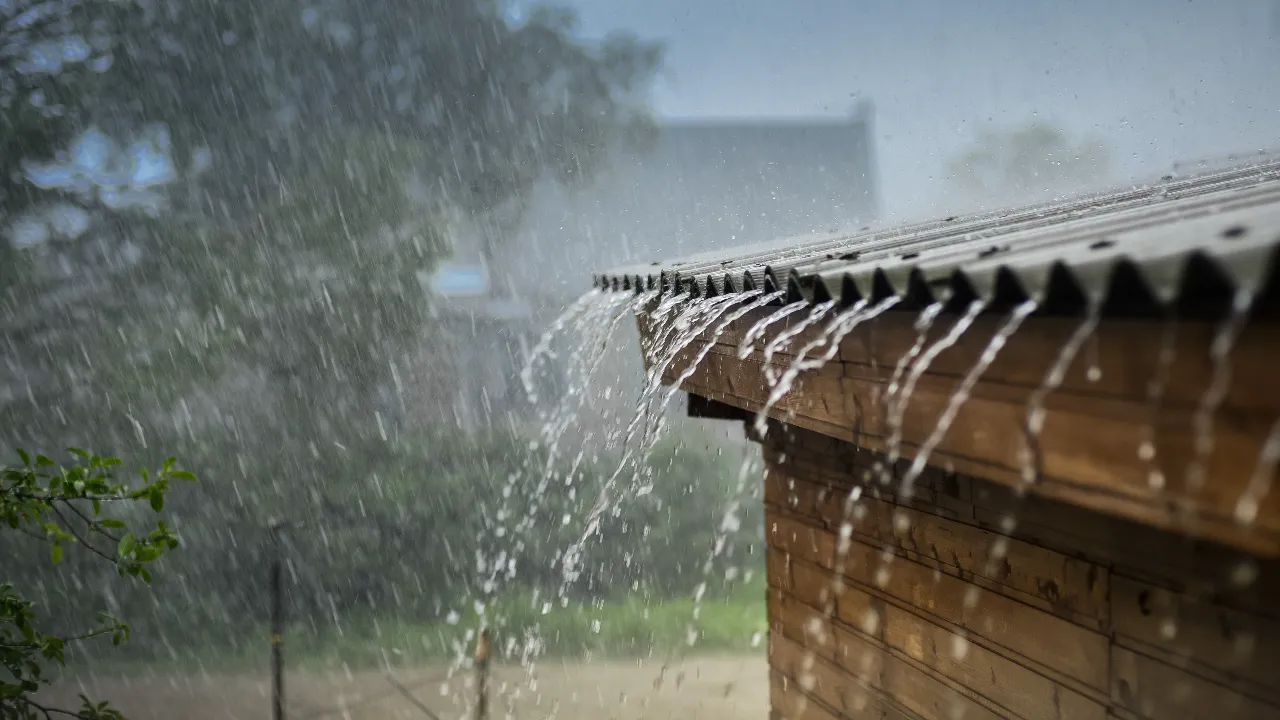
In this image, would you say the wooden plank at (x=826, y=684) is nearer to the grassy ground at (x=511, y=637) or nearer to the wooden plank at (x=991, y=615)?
the wooden plank at (x=991, y=615)

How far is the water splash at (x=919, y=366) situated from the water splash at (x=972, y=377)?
44mm

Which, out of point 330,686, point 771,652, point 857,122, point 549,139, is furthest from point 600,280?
point 857,122

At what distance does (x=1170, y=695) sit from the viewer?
5.23ft

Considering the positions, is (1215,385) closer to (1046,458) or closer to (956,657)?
(1046,458)

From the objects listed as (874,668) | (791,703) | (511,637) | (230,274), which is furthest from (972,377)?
(230,274)

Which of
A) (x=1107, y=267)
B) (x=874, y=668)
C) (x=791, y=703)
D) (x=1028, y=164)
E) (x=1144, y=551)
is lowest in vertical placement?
(x=791, y=703)

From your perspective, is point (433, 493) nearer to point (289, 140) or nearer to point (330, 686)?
point (330, 686)

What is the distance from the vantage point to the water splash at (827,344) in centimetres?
157

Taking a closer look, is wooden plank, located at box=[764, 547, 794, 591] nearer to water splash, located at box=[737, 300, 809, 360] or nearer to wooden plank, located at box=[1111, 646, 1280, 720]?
water splash, located at box=[737, 300, 809, 360]

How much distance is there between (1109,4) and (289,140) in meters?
33.4

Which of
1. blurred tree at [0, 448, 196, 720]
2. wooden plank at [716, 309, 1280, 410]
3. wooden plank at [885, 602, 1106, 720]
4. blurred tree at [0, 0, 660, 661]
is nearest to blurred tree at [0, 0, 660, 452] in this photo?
blurred tree at [0, 0, 660, 661]

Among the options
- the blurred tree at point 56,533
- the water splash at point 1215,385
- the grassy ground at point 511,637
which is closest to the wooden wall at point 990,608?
the water splash at point 1215,385

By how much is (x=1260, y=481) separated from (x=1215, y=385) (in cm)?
11

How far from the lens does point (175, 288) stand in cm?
1644
